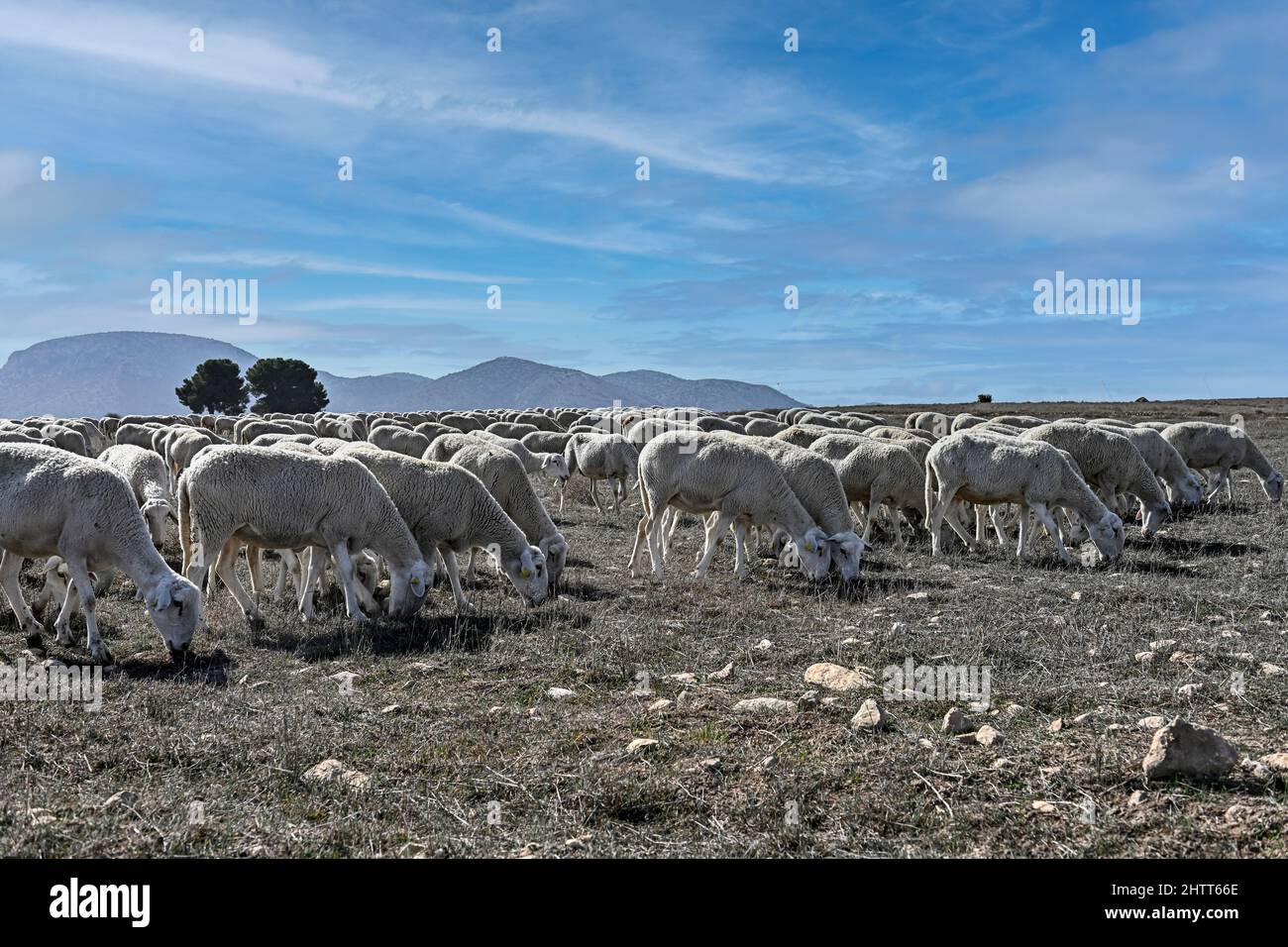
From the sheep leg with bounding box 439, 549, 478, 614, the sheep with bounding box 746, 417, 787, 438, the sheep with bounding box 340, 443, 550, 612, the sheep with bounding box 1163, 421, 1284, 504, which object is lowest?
the sheep leg with bounding box 439, 549, 478, 614

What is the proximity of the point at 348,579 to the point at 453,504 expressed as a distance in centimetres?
216

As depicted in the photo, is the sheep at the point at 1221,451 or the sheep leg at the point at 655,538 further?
the sheep at the point at 1221,451

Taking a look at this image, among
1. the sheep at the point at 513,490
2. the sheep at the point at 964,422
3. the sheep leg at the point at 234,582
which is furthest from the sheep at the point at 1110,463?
the sheep leg at the point at 234,582

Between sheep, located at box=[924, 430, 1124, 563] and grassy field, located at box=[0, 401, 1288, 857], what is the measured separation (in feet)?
13.7

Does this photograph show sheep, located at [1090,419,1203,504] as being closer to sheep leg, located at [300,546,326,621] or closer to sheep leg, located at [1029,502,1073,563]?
sheep leg, located at [1029,502,1073,563]

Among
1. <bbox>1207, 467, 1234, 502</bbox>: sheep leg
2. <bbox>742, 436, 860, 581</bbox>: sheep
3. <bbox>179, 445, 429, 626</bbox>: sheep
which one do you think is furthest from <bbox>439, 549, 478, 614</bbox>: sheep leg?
<bbox>1207, 467, 1234, 502</bbox>: sheep leg

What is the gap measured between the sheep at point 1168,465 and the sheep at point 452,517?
15554 mm

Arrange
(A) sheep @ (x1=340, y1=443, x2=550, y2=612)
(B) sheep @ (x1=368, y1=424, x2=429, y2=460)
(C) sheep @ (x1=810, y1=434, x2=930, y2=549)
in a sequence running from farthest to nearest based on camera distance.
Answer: (B) sheep @ (x1=368, y1=424, x2=429, y2=460), (C) sheep @ (x1=810, y1=434, x2=930, y2=549), (A) sheep @ (x1=340, y1=443, x2=550, y2=612)

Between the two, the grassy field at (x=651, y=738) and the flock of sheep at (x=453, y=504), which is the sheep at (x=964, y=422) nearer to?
the flock of sheep at (x=453, y=504)

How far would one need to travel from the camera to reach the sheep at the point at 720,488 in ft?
45.2

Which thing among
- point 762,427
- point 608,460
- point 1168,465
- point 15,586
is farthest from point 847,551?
point 762,427

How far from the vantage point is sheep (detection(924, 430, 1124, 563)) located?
49.8ft
